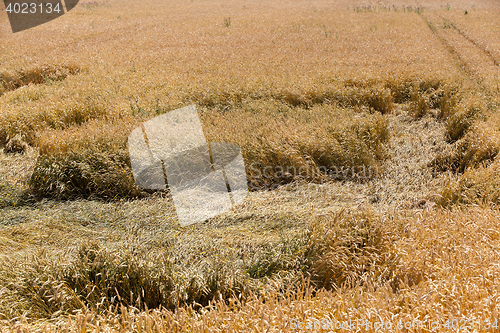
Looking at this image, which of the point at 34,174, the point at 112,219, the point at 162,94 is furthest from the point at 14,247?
the point at 162,94

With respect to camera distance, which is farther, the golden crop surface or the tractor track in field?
the tractor track in field

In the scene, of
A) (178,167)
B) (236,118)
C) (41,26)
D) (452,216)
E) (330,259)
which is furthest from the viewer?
(41,26)

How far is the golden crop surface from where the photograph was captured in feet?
7.06

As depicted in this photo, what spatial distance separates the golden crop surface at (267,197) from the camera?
2150mm

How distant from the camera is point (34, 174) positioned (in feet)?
15.3

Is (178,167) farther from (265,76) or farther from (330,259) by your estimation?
(265,76)

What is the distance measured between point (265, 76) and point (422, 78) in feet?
11.4

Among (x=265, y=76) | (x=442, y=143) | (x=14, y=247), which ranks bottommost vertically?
(x=442, y=143)

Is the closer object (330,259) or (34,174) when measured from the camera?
(330,259)

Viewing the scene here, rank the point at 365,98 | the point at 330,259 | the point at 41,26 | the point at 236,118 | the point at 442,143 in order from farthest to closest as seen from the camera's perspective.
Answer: the point at 41,26 < the point at 365,98 < the point at 236,118 < the point at 442,143 < the point at 330,259

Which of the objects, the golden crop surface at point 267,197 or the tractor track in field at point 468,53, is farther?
the tractor track in field at point 468,53

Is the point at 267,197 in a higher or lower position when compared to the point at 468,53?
lower

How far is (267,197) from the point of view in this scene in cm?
432

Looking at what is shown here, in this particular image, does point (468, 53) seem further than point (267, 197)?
Yes
